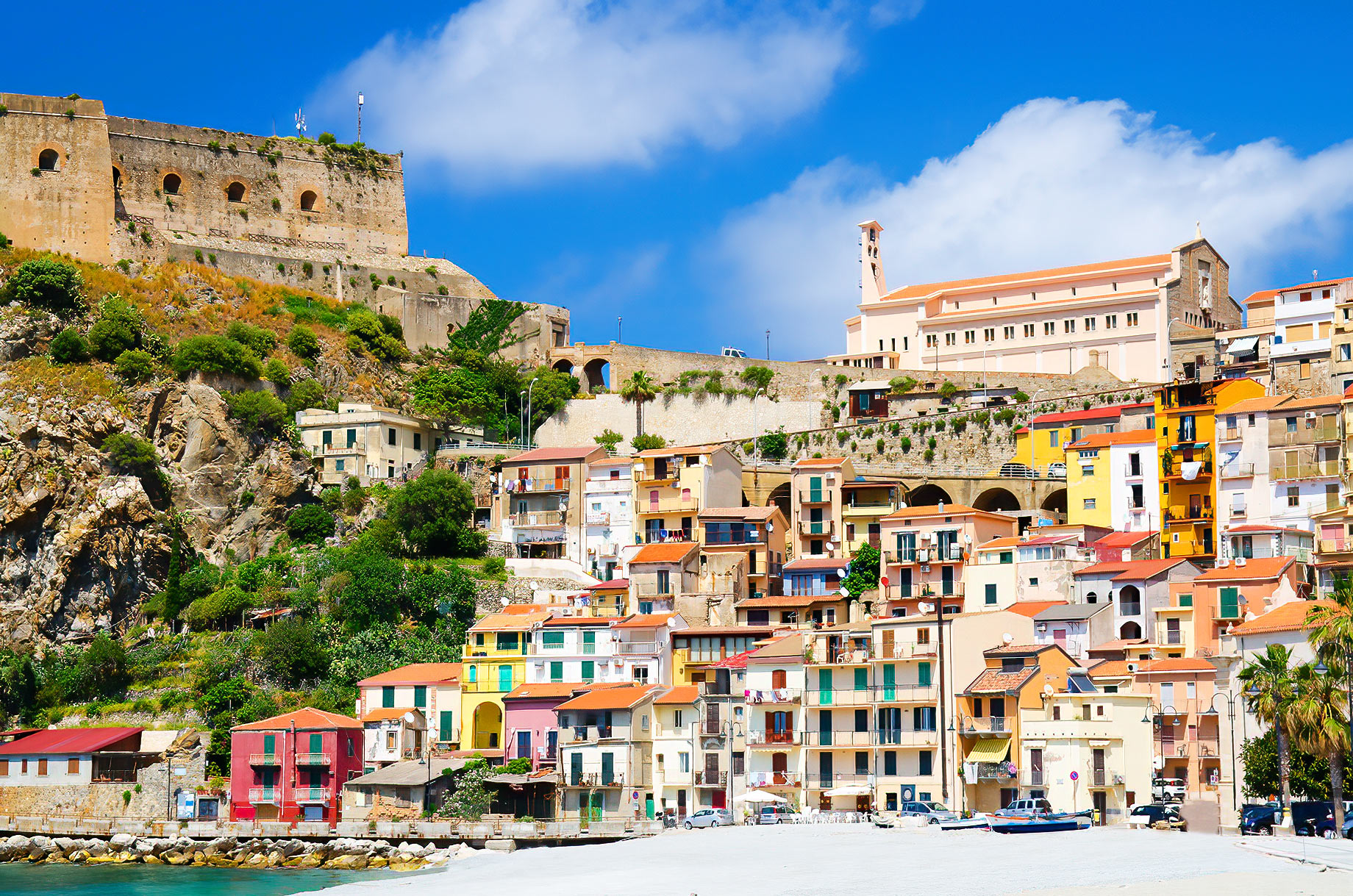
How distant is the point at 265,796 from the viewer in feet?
209

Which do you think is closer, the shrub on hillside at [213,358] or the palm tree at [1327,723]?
the palm tree at [1327,723]

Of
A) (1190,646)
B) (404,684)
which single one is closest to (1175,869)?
(1190,646)

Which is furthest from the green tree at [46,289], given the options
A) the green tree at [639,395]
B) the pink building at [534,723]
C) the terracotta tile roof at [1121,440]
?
the terracotta tile roof at [1121,440]

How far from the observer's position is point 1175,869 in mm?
38562

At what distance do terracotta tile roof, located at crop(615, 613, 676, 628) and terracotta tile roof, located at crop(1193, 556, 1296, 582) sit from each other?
1849cm

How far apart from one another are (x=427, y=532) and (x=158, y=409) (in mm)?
13543

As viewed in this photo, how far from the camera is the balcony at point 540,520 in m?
79.2

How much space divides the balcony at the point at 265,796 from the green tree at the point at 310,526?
55.0 ft

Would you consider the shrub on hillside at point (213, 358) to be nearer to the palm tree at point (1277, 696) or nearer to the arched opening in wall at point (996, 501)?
the arched opening in wall at point (996, 501)

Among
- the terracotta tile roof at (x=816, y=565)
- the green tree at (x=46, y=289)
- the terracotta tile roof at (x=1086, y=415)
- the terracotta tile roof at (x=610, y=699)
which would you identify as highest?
the green tree at (x=46, y=289)

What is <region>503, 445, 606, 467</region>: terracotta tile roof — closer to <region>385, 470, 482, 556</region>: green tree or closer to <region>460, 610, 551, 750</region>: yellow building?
<region>385, 470, 482, 556</region>: green tree

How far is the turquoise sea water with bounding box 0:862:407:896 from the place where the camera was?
5366 cm

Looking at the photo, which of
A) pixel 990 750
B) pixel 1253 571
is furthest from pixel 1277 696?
pixel 1253 571

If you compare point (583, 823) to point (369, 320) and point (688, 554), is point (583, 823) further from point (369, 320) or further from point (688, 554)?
point (369, 320)
